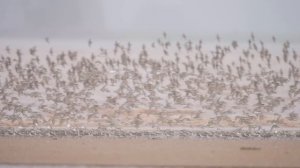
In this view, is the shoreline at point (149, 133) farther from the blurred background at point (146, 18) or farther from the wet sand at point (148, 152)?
the blurred background at point (146, 18)

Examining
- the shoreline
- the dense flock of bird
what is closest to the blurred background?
the dense flock of bird

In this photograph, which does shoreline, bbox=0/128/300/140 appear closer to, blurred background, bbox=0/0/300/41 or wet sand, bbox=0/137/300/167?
wet sand, bbox=0/137/300/167

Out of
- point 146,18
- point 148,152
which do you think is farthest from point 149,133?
point 146,18

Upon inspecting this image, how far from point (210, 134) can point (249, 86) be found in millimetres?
175

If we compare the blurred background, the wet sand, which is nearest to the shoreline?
the wet sand

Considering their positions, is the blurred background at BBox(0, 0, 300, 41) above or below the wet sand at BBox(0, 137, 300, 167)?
above

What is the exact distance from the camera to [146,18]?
111 cm

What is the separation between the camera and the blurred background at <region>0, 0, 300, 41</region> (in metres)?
1.10

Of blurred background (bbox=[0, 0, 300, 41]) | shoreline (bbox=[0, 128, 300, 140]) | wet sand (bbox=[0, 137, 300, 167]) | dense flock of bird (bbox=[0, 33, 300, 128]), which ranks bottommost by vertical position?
wet sand (bbox=[0, 137, 300, 167])

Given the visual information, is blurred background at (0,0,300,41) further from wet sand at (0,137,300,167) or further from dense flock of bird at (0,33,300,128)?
wet sand at (0,137,300,167)

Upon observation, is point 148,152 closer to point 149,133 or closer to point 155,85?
point 149,133

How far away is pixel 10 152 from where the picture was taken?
0.98 m

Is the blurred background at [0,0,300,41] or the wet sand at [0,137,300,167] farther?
the blurred background at [0,0,300,41]

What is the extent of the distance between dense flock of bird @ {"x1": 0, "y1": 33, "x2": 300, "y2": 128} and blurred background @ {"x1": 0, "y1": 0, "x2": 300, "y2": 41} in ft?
0.10
